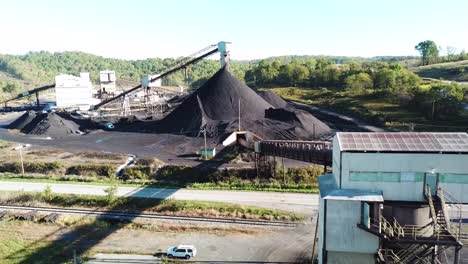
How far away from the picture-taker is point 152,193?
35.8 metres

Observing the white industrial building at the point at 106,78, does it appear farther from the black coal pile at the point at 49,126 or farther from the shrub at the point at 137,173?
the shrub at the point at 137,173

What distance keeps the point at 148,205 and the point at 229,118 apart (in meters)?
27.4

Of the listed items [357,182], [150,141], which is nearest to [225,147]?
[150,141]

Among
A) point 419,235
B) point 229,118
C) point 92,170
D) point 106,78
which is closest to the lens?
point 419,235

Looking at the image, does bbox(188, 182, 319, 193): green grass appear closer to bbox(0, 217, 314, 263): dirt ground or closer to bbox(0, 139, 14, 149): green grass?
bbox(0, 217, 314, 263): dirt ground

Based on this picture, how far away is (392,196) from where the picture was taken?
18.1m

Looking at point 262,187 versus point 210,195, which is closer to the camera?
point 210,195

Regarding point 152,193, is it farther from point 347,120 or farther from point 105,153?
point 347,120

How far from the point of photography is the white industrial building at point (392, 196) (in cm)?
1775

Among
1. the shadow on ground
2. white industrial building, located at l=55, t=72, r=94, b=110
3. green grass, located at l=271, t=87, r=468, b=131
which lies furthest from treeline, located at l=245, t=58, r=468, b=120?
the shadow on ground

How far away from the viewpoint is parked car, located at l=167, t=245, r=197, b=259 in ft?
78.9

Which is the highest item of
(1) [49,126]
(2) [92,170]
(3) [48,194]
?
(1) [49,126]

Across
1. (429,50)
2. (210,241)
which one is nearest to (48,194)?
(210,241)

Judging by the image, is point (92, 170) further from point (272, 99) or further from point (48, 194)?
point (272, 99)
